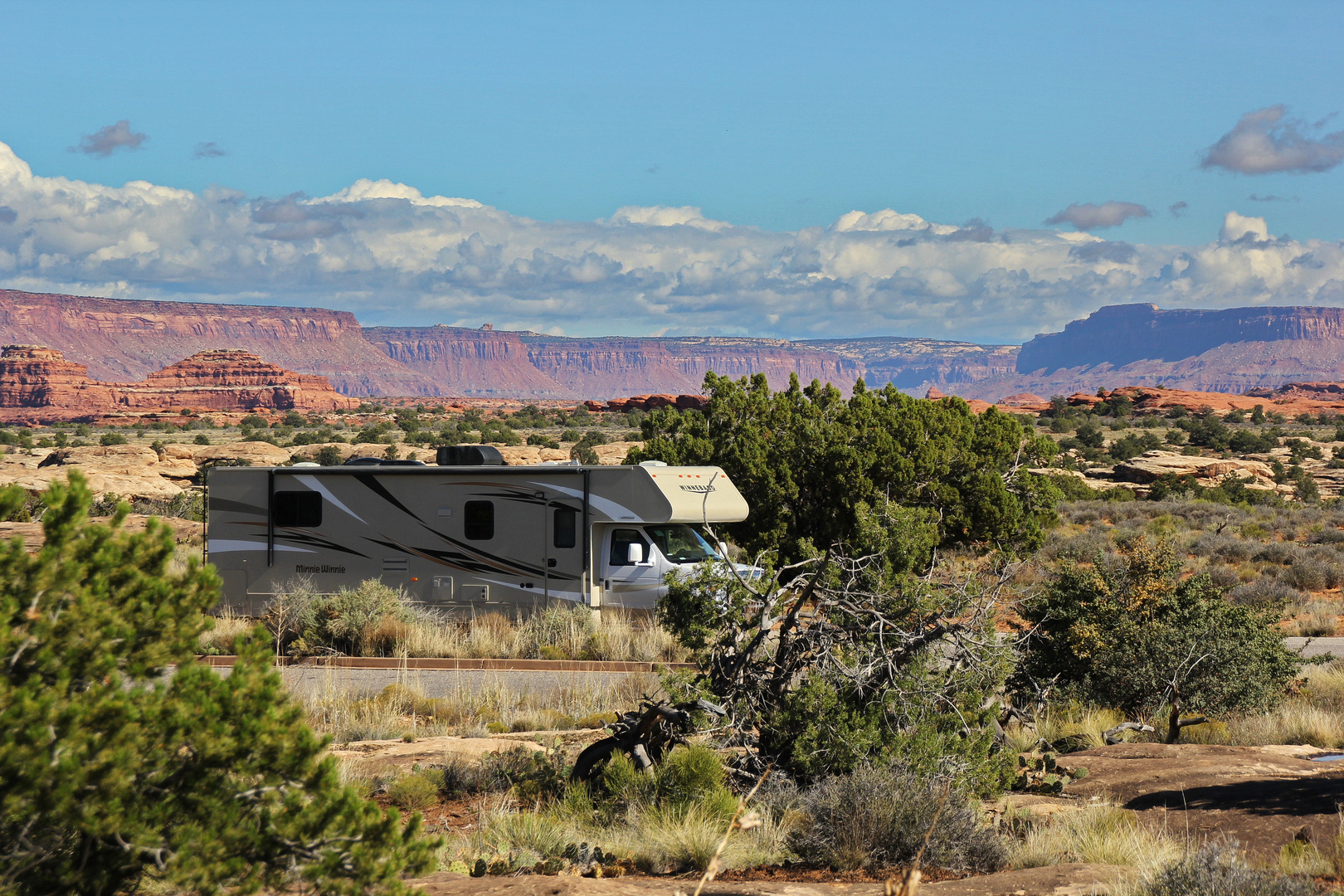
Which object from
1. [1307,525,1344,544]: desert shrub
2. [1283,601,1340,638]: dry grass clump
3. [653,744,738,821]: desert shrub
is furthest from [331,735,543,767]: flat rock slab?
[1307,525,1344,544]: desert shrub

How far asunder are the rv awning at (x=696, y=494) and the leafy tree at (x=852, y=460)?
3.65ft

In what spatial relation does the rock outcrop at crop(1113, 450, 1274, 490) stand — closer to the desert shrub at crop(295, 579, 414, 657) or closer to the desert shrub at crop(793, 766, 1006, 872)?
the desert shrub at crop(295, 579, 414, 657)

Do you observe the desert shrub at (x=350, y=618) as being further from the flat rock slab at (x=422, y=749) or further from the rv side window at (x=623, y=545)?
the flat rock slab at (x=422, y=749)

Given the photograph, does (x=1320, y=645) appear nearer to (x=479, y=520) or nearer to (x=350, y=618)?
(x=479, y=520)

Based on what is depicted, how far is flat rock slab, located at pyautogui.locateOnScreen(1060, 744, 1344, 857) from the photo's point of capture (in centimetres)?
623

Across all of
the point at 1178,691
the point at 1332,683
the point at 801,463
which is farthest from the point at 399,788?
the point at 801,463

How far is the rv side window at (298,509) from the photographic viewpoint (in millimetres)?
16141

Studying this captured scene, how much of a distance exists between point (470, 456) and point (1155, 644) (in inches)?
402

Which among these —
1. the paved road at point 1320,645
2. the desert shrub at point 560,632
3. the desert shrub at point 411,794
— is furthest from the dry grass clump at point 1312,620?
the desert shrub at point 411,794

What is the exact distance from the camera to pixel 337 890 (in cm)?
362

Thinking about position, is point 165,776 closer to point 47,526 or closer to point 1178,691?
point 47,526

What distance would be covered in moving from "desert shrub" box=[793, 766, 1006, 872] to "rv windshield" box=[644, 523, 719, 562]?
28.9 feet

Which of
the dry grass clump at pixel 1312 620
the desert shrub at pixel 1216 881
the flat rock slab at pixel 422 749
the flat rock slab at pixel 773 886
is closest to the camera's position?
the desert shrub at pixel 1216 881

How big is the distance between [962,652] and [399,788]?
3.94m
